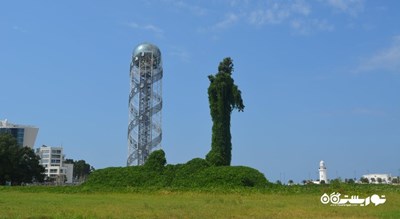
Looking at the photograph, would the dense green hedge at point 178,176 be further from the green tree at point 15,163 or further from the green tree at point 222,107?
the green tree at point 15,163

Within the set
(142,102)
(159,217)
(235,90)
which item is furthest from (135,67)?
(159,217)

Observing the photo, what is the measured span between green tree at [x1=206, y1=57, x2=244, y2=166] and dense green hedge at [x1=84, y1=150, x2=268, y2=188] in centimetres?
164

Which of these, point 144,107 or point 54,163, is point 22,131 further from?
point 144,107

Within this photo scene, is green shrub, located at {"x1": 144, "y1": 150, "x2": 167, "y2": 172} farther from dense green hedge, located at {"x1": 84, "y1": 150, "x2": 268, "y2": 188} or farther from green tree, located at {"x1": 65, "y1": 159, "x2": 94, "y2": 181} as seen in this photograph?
green tree, located at {"x1": 65, "y1": 159, "x2": 94, "y2": 181}

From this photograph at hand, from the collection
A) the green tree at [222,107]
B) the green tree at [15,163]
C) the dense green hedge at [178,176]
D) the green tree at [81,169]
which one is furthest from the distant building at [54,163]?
the green tree at [222,107]

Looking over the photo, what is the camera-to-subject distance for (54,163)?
151250mm

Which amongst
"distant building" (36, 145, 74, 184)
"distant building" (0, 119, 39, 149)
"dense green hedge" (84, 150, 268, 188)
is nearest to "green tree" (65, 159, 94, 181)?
"distant building" (36, 145, 74, 184)

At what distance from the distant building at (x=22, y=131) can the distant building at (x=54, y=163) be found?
5.27 metres

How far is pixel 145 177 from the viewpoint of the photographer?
140 feet

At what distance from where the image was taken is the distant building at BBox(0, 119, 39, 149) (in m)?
143

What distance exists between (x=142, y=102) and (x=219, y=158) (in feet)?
62.5

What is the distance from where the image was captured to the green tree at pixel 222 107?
43.7 m

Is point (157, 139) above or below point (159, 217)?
above

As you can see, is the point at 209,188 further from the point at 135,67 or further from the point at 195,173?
the point at 135,67
